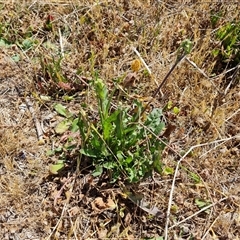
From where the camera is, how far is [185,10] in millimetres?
2471

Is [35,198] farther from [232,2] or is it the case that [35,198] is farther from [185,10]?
[232,2]

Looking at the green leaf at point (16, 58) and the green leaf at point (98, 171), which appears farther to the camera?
the green leaf at point (16, 58)

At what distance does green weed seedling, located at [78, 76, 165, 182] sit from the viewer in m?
1.84

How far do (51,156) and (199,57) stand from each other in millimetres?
969

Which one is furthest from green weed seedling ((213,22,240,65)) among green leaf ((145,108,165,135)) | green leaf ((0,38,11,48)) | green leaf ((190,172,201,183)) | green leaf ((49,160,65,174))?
green leaf ((0,38,11,48))

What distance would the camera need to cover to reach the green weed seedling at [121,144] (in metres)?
1.84

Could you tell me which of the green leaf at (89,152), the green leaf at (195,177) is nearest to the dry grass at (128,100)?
the green leaf at (195,177)

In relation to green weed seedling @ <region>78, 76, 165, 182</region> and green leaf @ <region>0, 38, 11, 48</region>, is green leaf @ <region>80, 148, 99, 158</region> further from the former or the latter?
green leaf @ <region>0, 38, 11, 48</region>

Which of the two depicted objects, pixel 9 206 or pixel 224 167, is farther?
pixel 224 167

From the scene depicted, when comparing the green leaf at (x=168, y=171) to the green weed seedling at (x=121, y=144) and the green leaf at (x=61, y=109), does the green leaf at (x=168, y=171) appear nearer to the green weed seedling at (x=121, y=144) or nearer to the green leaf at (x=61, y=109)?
the green weed seedling at (x=121, y=144)

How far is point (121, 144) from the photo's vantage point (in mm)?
1884

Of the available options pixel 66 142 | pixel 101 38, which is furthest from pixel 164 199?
pixel 101 38

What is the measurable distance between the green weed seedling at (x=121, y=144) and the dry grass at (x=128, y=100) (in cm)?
9

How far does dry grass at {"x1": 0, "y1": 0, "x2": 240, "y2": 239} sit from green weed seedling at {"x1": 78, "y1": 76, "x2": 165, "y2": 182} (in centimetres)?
9
